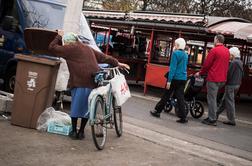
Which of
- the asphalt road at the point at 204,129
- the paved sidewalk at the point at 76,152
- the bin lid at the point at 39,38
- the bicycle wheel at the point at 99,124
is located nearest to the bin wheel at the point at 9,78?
the bin lid at the point at 39,38

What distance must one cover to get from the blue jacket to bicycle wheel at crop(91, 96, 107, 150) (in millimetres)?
3481

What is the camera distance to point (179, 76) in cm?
1075

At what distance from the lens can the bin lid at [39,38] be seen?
8.78 m

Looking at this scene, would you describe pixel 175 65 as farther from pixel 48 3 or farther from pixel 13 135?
pixel 13 135

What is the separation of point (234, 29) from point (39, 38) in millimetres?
7239

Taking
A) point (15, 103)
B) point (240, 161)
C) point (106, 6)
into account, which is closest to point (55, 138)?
point (15, 103)

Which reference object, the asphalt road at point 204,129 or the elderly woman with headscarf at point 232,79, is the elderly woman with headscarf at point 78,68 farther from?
the elderly woman with headscarf at point 232,79

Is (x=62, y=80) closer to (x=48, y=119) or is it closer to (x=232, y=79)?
(x=48, y=119)

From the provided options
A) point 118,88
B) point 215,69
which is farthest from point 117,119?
Result: point 215,69

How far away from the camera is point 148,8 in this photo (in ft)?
131

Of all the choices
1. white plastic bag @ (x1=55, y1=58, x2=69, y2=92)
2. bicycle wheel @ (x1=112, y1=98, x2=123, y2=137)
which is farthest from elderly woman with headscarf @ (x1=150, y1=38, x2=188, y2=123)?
bicycle wheel @ (x1=112, y1=98, x2=123, y2=137)

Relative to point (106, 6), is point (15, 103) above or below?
below

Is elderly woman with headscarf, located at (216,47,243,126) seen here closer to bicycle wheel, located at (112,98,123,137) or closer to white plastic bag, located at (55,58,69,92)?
bicycle wheel, located at (112,98,123,137)

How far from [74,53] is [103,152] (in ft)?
4.98
